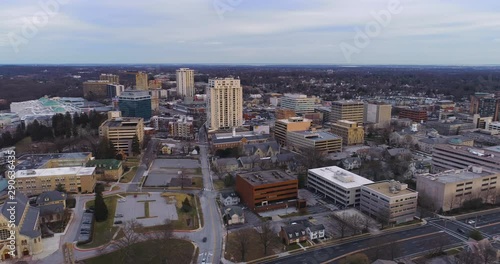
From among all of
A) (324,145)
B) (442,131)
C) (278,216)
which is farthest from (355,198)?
(442,131)

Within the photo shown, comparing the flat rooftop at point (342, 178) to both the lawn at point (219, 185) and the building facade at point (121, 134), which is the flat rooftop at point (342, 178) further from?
the building facade at point (121, 134)

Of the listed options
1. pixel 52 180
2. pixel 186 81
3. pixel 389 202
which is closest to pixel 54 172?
pixel 52 180

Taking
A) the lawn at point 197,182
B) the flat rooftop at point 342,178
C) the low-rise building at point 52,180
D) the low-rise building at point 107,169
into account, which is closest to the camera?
the flat rooftop at point 342,178

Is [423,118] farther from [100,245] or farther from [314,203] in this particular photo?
[100,245]

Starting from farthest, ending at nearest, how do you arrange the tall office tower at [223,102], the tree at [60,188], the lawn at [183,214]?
1. the tall office tower at [223,102]
2. the tree at [60,188]
3. the lawn at [183,214]

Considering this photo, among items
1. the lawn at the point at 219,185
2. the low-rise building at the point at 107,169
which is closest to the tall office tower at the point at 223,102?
the lawn at the point at 219,185

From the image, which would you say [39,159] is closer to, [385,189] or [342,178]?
[342,178]

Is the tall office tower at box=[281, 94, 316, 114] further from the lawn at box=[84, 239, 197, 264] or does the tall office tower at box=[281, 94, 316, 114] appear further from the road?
the lawn at box=[84, 239, 197, 264]
